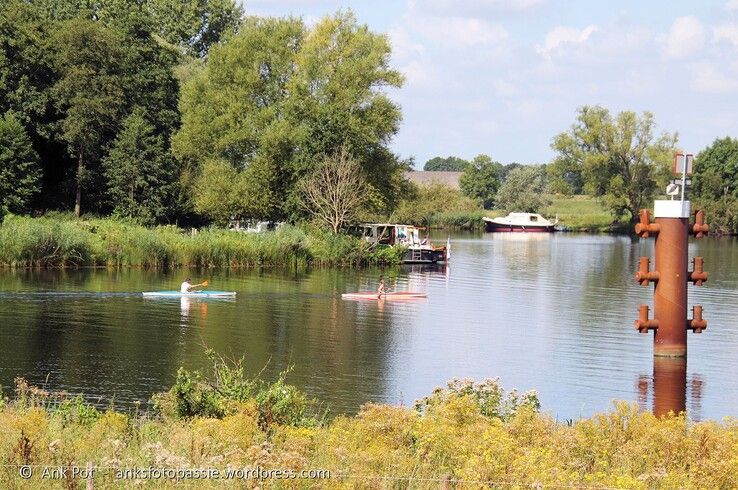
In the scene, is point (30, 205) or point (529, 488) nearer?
point (529, 488)

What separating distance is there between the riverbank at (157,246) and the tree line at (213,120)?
481cm

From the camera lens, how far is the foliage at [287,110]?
7262 centimetres

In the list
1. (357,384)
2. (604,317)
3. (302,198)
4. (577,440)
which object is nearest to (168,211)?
(302,198)

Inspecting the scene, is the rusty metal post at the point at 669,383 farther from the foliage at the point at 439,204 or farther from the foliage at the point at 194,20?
the foliage at the point at 194,20

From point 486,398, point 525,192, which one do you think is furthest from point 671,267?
point 525,192

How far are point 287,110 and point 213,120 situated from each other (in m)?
5.43

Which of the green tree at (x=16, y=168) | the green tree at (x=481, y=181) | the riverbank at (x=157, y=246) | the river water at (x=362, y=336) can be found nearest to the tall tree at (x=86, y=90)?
the green tree at (x=16, y=168)

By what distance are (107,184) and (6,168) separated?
324 inches

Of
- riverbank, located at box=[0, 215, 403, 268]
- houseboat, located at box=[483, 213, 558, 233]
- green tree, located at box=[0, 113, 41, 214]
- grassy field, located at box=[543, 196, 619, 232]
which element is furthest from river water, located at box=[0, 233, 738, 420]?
grassy field, located at box=[543, 196, 619, 232]

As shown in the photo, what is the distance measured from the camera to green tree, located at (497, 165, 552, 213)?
147250 mm

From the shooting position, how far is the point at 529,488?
12578mm

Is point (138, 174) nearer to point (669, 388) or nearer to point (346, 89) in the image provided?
point (346, 89)

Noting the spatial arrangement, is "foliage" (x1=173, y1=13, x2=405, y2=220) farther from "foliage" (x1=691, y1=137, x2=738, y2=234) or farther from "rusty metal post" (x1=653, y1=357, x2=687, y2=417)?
"foliage" (x1=691, y1=137, x2=738, y2=234)

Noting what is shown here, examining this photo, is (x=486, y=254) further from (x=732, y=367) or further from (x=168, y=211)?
(x=732, y=367)
